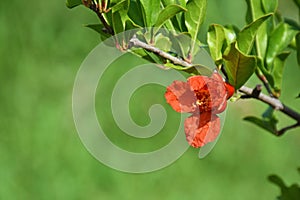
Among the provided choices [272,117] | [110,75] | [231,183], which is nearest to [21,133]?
[110,75]

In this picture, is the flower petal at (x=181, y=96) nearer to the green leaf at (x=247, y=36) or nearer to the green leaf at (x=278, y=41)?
the green leaf at (x=247, y=36)

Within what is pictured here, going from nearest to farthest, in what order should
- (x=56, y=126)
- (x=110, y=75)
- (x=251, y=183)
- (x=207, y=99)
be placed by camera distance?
(x=207, y=99)
(x=251, y=183)
(x=56, y=126)
(x=110, y=75)

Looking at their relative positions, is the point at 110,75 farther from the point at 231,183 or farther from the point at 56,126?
the point at 231,183

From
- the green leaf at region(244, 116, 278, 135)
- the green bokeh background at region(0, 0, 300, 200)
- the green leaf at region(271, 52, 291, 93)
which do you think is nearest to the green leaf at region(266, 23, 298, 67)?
the green leaf at region(271, 52, 291, 93)

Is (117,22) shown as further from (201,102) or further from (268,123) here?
(268,123)

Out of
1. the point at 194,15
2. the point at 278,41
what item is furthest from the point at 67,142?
the point at 194,15

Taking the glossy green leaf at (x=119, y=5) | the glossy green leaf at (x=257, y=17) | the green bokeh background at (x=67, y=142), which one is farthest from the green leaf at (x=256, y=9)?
the green bokeh background at (x=67, y=142)
